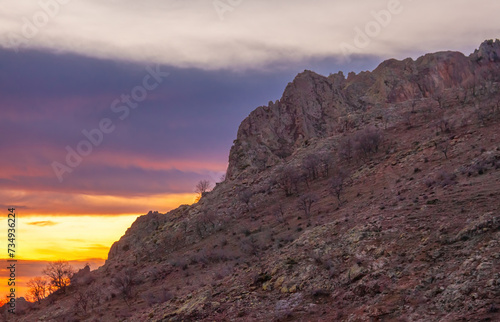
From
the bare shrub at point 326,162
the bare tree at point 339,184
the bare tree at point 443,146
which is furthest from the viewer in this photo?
the bare shrub at point 326,162

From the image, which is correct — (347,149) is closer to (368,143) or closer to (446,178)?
(368,143)

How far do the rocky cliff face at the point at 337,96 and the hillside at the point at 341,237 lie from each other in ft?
6.38

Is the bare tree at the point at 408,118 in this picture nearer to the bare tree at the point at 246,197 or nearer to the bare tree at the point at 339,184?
the bare tree at the point at 339,184

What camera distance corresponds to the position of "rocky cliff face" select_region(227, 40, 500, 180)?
409ft

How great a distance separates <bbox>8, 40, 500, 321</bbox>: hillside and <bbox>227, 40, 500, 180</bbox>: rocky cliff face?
76.6 inches

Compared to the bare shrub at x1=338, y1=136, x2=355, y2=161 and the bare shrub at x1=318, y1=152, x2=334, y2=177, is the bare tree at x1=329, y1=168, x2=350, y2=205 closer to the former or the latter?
the bare shrub at x1=318, y1=152, x2=334, y2=177

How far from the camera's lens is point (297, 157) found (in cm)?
9169

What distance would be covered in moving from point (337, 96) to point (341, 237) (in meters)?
136

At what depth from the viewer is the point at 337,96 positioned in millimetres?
162625

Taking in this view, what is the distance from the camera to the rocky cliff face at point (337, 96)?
125 meters

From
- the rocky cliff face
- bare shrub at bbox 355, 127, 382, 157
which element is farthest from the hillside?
the rocky cliff face

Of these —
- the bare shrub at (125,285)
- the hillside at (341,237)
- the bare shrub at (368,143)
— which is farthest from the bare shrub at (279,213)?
the bare shrub at (125,285)

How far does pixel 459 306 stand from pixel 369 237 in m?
12.0

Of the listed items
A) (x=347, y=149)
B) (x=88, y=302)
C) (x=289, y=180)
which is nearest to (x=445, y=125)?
(x=347, y=149)
